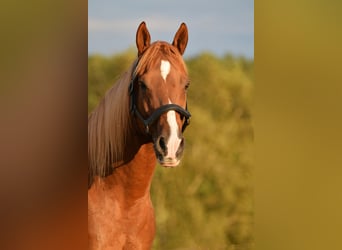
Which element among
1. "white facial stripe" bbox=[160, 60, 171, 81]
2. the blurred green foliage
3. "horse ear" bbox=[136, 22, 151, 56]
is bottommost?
the blurred green foliage

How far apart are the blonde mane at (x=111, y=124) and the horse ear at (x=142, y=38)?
0.10 feet

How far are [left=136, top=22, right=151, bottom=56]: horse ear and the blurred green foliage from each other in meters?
0.14

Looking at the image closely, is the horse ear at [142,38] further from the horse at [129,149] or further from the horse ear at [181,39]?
the horse ear at [181,39]

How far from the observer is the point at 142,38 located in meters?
2.71

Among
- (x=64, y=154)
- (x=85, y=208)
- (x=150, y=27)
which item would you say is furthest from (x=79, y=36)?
(x=85, y=208)

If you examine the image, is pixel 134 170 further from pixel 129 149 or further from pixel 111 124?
pixel 111 124

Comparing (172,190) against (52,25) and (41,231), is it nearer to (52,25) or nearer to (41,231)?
(41,231)

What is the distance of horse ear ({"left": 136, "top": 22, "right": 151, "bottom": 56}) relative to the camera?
270 centimetres

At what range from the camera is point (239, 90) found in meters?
3.00

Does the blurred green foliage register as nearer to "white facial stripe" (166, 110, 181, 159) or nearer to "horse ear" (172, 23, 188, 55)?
"horse ear" (172, 23, 188, 55)

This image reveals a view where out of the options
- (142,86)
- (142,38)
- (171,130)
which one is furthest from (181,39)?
(171,130)

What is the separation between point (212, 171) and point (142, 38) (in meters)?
0.74

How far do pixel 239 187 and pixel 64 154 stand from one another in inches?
35.7

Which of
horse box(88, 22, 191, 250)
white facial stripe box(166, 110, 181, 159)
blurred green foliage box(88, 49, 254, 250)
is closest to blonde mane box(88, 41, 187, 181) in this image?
horse box(88, 22, 191, 250)
